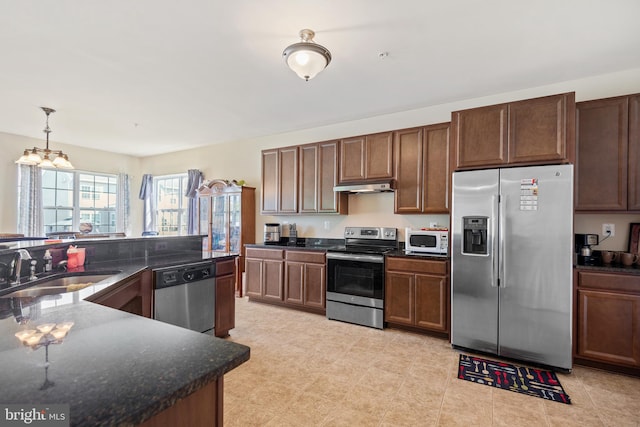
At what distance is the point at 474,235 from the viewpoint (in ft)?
9.64

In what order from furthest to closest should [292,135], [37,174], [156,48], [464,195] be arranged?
[37,174], [292,135], [464,195], [156,48]

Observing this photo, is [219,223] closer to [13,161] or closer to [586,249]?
[13,161]

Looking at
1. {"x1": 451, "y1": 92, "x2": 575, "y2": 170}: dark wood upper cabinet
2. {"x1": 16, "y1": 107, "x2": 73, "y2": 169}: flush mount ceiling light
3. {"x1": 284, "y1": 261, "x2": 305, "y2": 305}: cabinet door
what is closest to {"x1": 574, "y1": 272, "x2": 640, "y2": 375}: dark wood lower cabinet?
{"x1": 451, "y1": 92, "x2": 575, "y2": 170}: dark wood upper cabinet

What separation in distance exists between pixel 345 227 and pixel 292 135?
72.5 inches

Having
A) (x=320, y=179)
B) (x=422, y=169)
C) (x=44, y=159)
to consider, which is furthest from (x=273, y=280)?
(x=44, y=159)

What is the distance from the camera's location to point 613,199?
2.74 meters

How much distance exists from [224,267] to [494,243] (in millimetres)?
2655

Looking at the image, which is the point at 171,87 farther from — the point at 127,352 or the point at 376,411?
the point at 376,411

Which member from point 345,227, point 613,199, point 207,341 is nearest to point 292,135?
point 345,227

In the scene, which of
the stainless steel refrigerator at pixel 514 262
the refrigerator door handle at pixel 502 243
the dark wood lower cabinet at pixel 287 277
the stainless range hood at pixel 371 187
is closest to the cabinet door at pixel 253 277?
the dark wood lower cabinet at pixel 287 277

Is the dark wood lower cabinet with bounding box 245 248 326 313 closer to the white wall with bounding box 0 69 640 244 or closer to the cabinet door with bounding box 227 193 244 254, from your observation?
the cabinet door with bounding box 227 193 244 254

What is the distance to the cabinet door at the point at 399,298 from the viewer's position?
337 centimetres

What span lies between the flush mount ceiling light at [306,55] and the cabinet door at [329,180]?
1.87 m

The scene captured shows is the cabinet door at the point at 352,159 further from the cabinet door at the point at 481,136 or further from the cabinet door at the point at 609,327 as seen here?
the cabinet door at the point at 609,327
